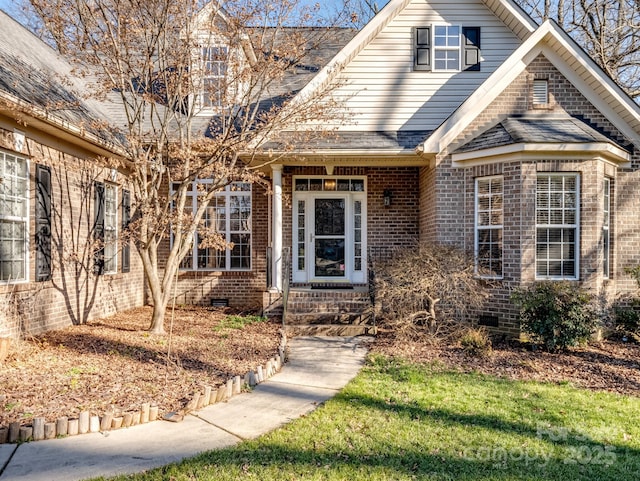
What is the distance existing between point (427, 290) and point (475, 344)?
1.15 metres

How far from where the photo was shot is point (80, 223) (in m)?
8.80

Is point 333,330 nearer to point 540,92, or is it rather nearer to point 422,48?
point 540,92

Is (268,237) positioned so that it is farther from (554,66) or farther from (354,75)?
(554,66)

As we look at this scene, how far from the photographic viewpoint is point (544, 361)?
6.81 metres

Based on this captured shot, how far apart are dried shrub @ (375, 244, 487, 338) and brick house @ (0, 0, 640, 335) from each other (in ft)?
3.11

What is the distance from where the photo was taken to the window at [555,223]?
27.3 feet

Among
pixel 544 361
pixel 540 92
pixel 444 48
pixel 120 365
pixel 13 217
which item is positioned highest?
pixel 444 48

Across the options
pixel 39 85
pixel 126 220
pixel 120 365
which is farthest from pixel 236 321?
pixel 39 85

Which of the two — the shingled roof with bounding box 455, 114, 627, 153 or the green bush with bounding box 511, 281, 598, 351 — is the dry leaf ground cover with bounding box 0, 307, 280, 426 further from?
the shingled roof with bounding box 455, 114, 627, 153

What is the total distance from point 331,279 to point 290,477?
7.66 meters

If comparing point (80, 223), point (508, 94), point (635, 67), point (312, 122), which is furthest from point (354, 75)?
point (635, 67)

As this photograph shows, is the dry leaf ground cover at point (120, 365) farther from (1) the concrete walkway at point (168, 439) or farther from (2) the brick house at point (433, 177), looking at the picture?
(2) the brick house at point (433, 177)

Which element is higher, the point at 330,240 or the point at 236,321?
the point at 330,240

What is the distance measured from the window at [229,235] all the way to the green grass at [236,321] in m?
2.09
